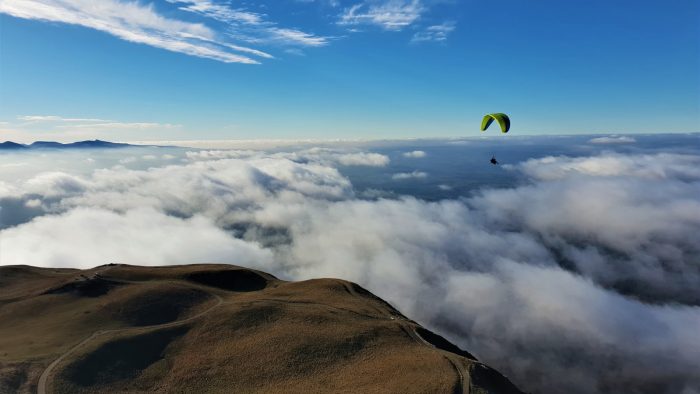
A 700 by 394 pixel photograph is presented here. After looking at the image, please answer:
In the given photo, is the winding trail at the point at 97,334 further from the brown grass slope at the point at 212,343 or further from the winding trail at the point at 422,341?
the winding trail at the point at 422,341

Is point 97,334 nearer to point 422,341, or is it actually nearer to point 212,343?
point 212,343

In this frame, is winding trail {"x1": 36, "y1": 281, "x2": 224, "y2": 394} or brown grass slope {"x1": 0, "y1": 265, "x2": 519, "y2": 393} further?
brown grass slope {"x1": 0, "y1": 265, "x2": 519, "y2": 393}

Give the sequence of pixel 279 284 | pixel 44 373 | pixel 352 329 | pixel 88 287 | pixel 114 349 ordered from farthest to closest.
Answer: pixel 279 284
pixel 88 287
pixel 352 329
pixel 114 349
pixel 44 373

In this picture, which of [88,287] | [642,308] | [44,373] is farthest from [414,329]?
[642,308]

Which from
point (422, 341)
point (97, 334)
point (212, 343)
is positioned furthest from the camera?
point (422, 341)

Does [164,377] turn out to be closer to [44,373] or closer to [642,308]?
[44,373]

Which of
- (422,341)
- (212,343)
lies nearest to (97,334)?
(212,343)

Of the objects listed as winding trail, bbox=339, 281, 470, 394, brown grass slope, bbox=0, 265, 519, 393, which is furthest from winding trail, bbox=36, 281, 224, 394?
winding trail, bbox=339, 281, 470, 394

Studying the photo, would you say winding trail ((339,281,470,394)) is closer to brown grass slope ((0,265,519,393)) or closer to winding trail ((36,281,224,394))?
brown grass slope ((0,265,519,393))
